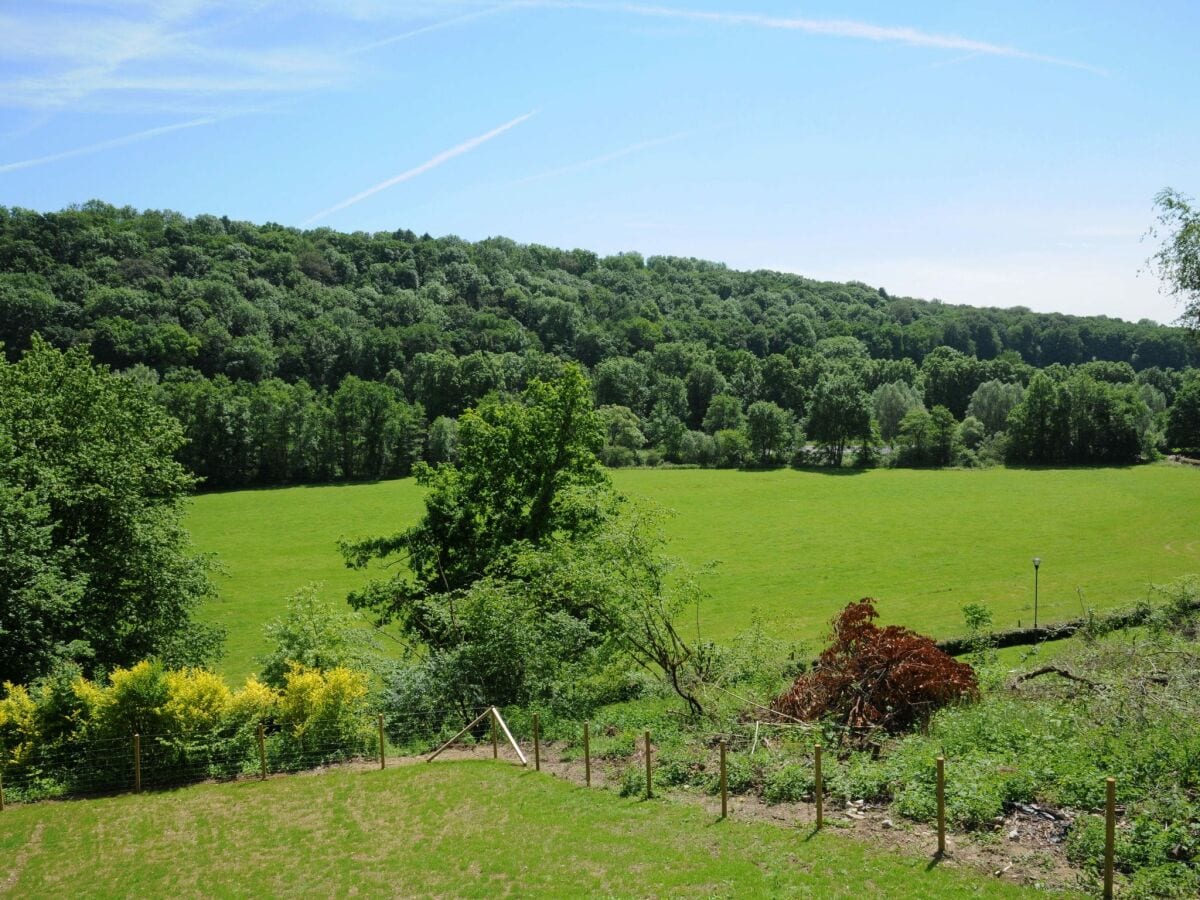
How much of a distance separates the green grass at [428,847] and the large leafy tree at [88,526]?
693 centimetres

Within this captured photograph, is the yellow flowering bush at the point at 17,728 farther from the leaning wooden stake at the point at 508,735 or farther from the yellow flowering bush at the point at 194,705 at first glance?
the leaning wooden stake at the point at 508,735

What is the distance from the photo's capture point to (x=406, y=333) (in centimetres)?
12962

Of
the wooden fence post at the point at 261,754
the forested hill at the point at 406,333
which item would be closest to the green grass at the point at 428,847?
the wooden fence post at the point at 261,754

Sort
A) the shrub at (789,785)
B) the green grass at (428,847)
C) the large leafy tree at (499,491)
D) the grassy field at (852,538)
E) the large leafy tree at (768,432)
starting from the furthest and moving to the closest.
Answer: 1. the large leafy tree at (768,432)
2. the grassy field at (852,538)
3. the large leafy tree at (499,491)
4. the shrub at (789,785)
5. the green grass at (428,847)

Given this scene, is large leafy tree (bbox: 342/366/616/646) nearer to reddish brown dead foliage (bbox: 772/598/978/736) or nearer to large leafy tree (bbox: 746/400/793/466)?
reddish brown dead foliage (bbox: 772/598/978/736)

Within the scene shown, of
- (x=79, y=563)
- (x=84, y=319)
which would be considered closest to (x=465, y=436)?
(x=79, y=563)

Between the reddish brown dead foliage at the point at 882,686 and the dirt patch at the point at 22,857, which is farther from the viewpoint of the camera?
the reddish brown dead foliage at the point at 882,686

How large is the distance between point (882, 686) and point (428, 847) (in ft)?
30.9

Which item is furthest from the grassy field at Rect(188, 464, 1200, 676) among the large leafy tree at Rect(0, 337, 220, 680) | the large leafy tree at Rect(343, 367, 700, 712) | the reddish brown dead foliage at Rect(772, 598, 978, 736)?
the reddish brown dead foliage at Rect(772, 598, 978, 736)

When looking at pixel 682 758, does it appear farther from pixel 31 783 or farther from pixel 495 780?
pixel 31 783

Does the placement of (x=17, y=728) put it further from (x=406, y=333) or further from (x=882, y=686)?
(x=406, y=333)

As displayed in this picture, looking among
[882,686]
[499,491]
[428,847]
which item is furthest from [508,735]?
[499,491]

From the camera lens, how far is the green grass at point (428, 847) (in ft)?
34.4

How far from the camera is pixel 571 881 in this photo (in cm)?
1116
